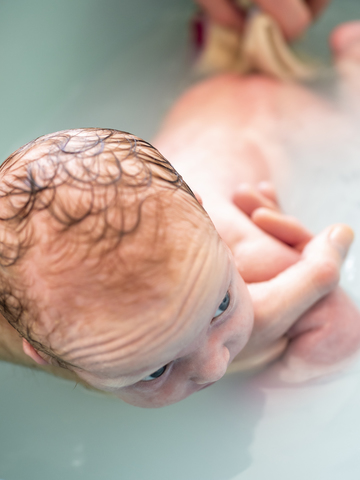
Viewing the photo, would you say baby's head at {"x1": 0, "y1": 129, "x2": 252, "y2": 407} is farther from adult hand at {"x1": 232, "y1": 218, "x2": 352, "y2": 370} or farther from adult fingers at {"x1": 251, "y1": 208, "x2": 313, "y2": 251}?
adult fingers at {"x1": 251, "y1": 208, "x2": 313, "y2": 251}

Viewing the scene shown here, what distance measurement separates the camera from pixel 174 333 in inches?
20.3

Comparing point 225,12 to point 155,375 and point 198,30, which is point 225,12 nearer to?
point 198,30

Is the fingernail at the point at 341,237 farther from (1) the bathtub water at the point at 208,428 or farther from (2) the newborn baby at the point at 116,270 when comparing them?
(2) the newborn baby at the point at 116,270

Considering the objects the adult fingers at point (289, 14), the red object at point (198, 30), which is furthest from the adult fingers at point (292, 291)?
the red object at point (198, 30)

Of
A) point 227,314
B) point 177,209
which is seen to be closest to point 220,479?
point 227,314

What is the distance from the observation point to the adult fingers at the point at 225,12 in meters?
1.40

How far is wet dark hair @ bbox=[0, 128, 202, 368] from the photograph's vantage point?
0.49m

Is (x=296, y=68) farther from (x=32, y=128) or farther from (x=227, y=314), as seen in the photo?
(x=227, y=314)

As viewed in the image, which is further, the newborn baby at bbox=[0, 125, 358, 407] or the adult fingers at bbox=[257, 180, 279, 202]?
the adult fingers at bbox=[257, 180, 279, 202]

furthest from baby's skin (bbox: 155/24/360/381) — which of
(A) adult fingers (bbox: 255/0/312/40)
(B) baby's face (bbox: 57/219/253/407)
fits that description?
(B) baby's face (bbox: 57/219/253/407)

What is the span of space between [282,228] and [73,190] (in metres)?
0.51

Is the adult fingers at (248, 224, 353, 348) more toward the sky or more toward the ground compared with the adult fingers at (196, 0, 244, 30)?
more toward the ground

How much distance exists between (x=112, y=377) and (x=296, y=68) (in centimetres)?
114

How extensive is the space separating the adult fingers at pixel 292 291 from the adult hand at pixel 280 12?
0.80 m
